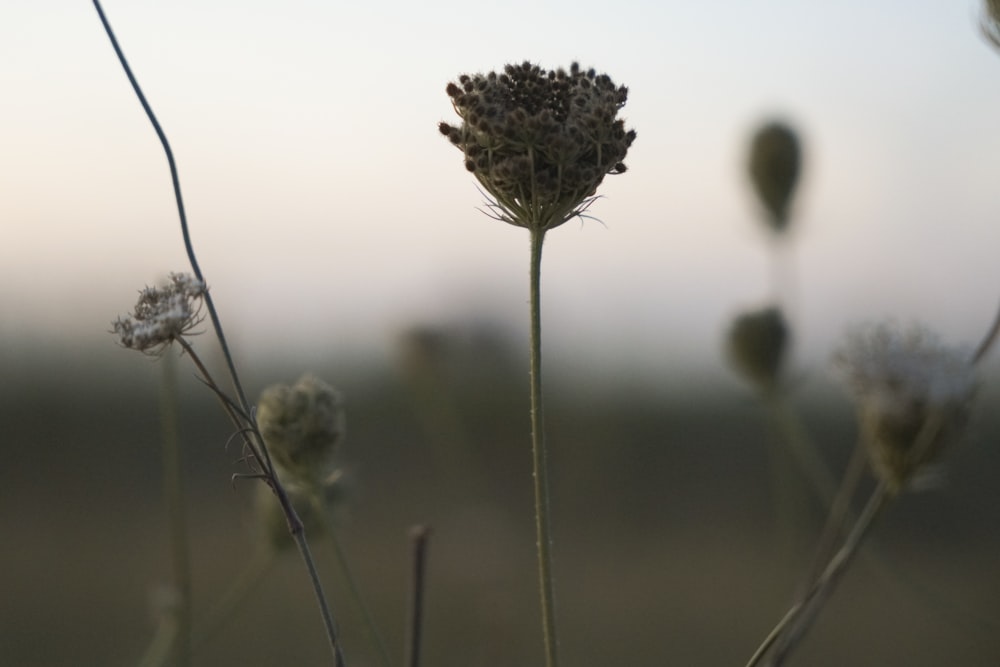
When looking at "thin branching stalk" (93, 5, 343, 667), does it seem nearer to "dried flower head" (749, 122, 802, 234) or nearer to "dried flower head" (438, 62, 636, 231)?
"dried flower head" (438, 62, 636, 231)

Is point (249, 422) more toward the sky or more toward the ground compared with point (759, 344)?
more toward the sky

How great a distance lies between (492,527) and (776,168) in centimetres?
150

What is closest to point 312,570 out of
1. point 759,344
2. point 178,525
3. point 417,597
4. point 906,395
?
point 417,597

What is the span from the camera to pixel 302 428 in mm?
1465

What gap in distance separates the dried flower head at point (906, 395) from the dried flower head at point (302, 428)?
806 millimetres

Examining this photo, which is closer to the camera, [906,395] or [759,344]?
[906,395]

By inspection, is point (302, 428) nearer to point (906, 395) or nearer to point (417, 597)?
point (417, 597)

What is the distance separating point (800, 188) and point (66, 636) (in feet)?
11.1

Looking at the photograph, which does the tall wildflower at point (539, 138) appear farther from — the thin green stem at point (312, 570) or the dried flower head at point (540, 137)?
the thin green stem at point (312, 570)

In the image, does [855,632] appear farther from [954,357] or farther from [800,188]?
[954,357]

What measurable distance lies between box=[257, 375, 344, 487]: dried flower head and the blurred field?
73cm

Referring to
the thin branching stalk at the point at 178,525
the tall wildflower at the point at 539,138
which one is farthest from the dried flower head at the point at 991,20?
the thin branching stalk at the point at 178,525

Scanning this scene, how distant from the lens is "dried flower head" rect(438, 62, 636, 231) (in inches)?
41.8

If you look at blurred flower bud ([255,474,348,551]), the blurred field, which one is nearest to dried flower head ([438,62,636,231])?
blurred flower bud ([255,474,348,551])
